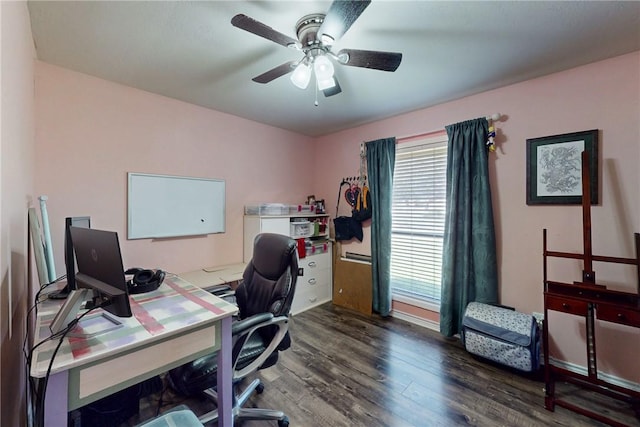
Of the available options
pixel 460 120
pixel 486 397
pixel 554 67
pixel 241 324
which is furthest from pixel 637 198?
pixel 241 324

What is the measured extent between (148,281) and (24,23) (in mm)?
1542

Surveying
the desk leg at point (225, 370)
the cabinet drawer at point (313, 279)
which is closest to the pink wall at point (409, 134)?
the cabinet drawer at point (313, 279)

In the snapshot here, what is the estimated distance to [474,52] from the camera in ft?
5.97

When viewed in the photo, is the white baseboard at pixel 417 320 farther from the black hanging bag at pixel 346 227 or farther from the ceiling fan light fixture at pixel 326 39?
the ceiling fan light fixture at pixel 326 39

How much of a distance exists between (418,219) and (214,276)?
226 centimetres

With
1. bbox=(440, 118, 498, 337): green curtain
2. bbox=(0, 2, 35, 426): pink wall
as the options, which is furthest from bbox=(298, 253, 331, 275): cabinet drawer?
bbox=(0, 2, 35, 426): pink wall

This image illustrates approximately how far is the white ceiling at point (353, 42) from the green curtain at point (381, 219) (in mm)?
740

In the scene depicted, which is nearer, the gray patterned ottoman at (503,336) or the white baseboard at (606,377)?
the white baseboard at (606,377)

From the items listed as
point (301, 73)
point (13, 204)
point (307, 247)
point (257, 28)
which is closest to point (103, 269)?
point (13, 204)

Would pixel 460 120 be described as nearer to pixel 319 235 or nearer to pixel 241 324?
pixel 319 235

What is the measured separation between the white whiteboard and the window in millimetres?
2087

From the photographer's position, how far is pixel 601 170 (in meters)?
1.92

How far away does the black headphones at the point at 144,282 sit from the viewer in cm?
155

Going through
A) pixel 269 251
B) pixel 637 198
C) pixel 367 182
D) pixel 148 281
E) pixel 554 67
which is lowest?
pixel 148 281
